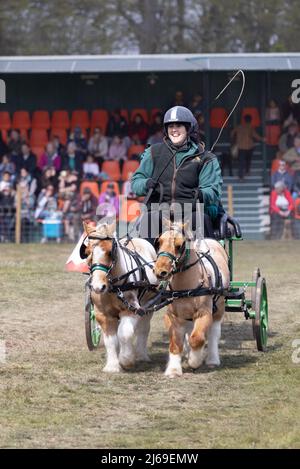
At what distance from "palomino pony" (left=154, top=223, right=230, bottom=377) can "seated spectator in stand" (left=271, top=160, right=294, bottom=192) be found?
1549 cm

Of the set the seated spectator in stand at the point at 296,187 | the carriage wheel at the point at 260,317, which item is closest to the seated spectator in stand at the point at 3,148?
the seated spectator in stand at the point at 296,187

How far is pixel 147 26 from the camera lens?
37.8 meters

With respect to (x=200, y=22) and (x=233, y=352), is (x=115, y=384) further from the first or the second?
(x=200, y=22)

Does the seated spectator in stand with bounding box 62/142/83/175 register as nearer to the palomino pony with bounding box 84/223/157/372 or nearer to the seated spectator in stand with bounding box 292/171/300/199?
the seated spectator in stand with bounding box 292/171/300/199

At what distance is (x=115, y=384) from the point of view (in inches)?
360

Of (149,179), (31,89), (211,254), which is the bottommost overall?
(211,254)

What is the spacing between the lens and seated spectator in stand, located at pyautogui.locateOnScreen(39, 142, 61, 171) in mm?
26562

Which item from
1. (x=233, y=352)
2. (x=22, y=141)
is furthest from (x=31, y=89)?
(x=233, y=352)

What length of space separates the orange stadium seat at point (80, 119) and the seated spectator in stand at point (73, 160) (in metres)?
2.61

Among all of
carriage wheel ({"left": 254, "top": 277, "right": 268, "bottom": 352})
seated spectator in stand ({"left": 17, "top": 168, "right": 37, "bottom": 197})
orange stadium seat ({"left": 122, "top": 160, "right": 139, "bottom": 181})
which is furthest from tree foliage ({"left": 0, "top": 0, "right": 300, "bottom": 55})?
carriage wheel ({"left": 254, "top": 277, "right": 268, "bottom": 352})

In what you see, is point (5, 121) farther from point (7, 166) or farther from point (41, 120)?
point (7, 166)

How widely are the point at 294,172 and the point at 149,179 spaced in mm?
16055

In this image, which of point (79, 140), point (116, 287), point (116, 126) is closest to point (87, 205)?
point (79, 140)

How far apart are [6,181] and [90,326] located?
15.0 meters
